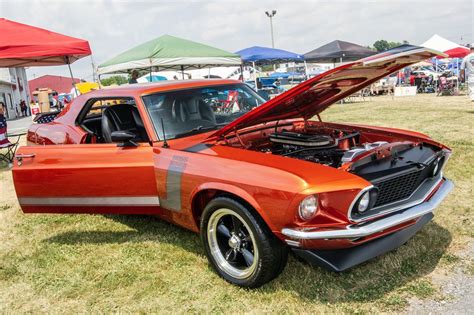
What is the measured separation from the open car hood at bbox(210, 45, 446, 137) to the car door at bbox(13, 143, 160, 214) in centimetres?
73

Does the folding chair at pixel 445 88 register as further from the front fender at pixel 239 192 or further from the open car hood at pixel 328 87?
the front fender at pixel 239 192

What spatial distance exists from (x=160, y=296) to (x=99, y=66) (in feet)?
41.1

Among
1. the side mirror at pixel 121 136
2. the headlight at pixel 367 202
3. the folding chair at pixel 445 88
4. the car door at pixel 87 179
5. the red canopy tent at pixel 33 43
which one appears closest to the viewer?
the headlight at pixel 367 202

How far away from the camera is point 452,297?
2773mm

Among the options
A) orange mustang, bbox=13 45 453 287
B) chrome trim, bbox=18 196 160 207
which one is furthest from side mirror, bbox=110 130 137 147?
chrome trim, bbox=18 196 160 207

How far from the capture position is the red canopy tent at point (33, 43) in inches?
324

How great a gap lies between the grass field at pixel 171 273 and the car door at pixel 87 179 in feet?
1.43

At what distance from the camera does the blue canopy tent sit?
18.4 meters

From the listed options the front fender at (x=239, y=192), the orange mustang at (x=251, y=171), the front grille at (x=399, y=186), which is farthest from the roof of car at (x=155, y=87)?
the front grille at (x=399, y=186)

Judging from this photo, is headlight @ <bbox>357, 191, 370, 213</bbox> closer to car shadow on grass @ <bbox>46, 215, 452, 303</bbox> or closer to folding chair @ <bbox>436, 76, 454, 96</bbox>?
car shadow on grass @ <bbox>46, 215, 452, 303</bbox>

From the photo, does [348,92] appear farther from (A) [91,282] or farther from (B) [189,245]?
(A) [91,282]

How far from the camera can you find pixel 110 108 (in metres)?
4.28

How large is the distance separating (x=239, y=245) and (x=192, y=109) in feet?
4.83

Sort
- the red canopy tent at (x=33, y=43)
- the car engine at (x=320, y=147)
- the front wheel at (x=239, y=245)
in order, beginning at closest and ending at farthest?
the front wheel at (x=239, y=245) < the car engine at (x=320, y=147) < the red canopy tent at (x=33, y=43)
